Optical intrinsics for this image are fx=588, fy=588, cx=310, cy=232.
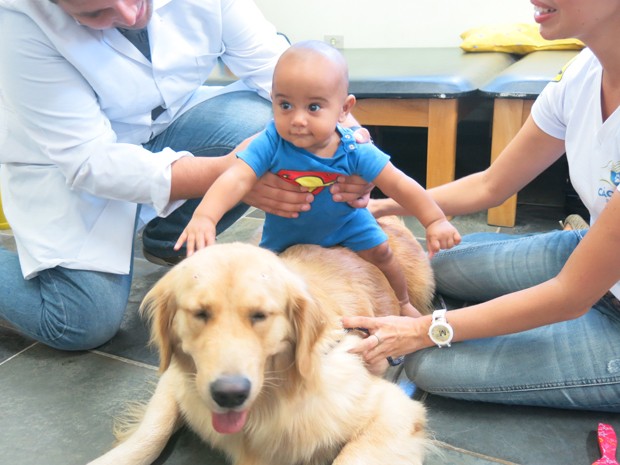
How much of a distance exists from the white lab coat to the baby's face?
1.39ft

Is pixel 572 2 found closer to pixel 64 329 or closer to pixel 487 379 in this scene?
pixel 487 379

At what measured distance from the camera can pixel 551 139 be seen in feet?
5.22

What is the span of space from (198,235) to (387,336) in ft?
1.59

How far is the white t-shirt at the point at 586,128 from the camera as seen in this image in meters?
1.29

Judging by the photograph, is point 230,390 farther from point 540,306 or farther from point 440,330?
point 540,306

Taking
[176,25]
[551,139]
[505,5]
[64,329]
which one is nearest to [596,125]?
[551,139]

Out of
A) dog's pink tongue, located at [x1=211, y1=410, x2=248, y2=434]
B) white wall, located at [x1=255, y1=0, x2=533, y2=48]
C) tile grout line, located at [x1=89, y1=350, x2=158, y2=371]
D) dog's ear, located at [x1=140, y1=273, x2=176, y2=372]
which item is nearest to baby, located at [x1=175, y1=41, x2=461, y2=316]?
dog's ear, located at [x1=140, y1=273, x2=176, y2=372]

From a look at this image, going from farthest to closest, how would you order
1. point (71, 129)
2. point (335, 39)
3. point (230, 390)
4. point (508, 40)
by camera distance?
1. point (335, 39)
2. point (508, 40)
3. point (71, 129)
4. point (230, 390)

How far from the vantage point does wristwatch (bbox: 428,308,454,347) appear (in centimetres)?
135

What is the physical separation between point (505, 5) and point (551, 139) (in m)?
2.32

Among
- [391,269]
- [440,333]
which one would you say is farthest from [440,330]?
[391,269]

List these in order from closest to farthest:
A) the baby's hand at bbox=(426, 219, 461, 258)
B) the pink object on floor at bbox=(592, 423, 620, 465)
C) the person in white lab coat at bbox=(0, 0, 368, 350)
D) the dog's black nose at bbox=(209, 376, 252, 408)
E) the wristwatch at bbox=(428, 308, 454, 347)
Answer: the dog's black nose at bbox=(209, 376, 252, 408), the pink object on floor at bbox=(592, 423, 620, 465), the wristwatch at bbox=(428, 308, 454, 347), the baby's hand at bbox=(426, 219, 461, 258), the person in white lab coat at bbox=(0, 0, 368, 350)

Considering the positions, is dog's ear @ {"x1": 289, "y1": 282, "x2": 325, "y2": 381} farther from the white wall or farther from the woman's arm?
the white wall

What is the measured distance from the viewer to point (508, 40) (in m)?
3.27
